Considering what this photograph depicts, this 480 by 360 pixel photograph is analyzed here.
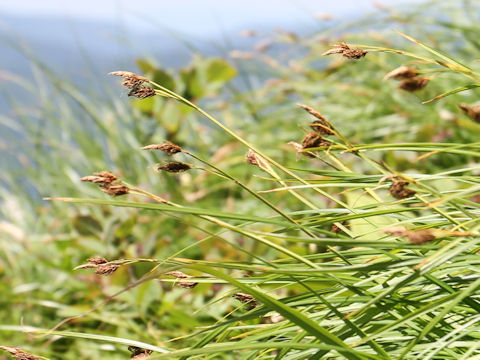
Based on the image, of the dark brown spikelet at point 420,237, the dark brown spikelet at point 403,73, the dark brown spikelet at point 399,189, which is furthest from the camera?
the dark brown spikelet at point 403,73

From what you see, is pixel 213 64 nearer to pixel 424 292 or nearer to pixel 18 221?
pixel 18 221

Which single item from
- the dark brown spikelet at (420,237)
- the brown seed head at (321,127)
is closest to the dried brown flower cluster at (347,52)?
the brown seed head at (321,127)

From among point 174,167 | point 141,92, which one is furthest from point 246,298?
point 141,92

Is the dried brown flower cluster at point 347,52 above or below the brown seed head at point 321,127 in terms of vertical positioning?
above

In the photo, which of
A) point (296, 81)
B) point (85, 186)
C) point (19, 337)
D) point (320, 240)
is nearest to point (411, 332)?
point (320, 240)

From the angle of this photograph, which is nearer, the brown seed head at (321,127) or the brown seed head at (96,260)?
the brown seed head at (96,260)

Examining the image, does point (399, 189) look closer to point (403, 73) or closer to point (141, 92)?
point (403, 73)

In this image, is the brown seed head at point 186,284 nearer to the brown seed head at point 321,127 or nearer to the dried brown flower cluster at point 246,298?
the dried brown flower cluster at point 246,298
